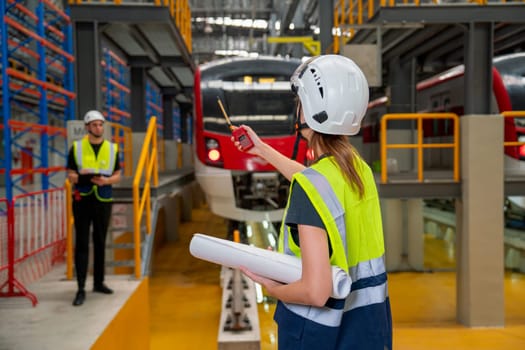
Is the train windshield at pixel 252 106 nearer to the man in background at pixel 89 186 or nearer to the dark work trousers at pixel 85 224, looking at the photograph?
the man in background at pixel 89 186

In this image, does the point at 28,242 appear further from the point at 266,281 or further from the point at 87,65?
the point at 266,281

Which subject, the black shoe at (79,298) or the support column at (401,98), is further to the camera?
the support column at (401,98)

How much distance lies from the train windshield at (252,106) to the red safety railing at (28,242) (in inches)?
101

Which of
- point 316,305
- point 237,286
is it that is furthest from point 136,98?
point 316,305

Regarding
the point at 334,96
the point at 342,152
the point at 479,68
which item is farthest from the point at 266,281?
the point at 479,68

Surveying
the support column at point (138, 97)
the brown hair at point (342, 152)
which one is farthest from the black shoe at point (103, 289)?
the support column at point (138, 97)

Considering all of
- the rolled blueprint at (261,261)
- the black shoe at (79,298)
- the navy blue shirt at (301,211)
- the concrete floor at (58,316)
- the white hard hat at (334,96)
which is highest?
the white hard hat at (334,96)

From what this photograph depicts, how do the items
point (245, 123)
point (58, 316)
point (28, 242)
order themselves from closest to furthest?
point (58, 316)
point (28, 242)
point (245, 123)

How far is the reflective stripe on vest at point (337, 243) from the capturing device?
4.68 ft

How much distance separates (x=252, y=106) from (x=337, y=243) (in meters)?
7.02

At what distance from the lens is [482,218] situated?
7602 mm

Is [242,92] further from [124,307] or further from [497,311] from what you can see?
[497,311]

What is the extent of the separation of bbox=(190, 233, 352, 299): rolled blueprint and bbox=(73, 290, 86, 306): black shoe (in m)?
3.72

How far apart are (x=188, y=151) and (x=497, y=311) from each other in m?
14.0
